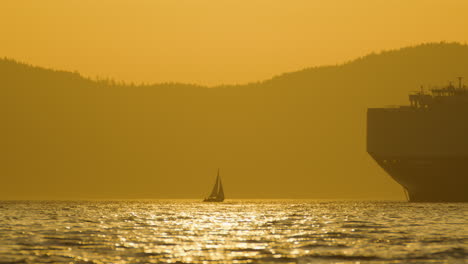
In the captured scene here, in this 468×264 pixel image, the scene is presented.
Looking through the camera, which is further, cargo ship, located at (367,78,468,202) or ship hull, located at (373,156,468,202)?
ship hull, located at (373,156,468,202)

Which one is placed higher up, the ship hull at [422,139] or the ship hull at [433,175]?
the ship hull at [422,139]

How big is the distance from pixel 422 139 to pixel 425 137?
2.17 ft

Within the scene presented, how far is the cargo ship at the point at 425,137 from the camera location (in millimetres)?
185750

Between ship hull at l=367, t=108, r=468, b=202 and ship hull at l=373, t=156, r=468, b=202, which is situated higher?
ship hull at l=367, t=108, r=468, b=202

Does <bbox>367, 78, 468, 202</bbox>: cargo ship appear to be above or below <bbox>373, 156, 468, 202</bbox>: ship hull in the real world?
above

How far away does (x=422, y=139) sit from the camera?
18650 centimetres

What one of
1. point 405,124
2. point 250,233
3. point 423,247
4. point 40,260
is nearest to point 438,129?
point 405,124

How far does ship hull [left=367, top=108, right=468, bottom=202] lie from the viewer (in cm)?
18575

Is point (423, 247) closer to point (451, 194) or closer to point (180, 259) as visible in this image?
point (180, 259)

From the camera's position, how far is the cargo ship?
186 meters

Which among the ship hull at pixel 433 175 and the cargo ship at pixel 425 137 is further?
the ship hull at pixel 433 175

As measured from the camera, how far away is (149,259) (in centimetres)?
4203

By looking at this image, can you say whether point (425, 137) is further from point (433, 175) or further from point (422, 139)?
point (433, 175)

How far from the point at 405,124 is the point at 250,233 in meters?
124
